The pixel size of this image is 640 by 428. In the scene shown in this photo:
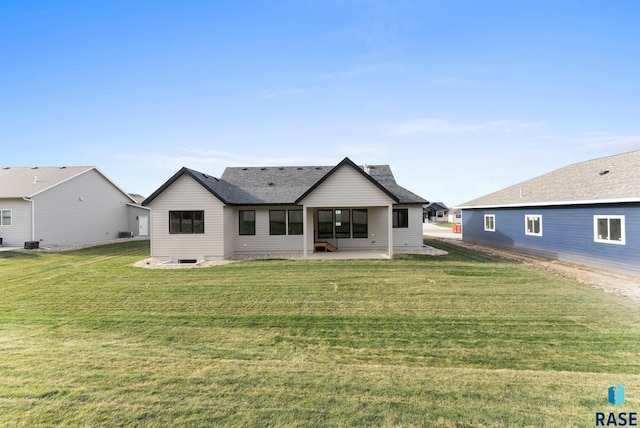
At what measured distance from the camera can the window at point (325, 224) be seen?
1928cm

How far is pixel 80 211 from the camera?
24906 millimetres

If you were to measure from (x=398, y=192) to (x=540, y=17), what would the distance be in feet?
35.5

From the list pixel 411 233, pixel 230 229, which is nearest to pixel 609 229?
pixel 411 233

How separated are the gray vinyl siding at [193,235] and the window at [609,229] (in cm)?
1800

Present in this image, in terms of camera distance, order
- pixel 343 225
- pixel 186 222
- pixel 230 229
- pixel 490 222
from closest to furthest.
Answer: pixel 186 222
pixel 230 229
pixel 343 225
pixel 490 222

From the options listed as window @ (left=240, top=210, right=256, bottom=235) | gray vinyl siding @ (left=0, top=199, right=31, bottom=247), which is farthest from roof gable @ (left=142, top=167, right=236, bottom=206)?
gray vinyl siding @ (left=0, top=199, right=31, bottom=247)

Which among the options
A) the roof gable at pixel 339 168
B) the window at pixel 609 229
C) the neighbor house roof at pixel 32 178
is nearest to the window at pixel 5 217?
the neighbor house roof at pixel 32 178

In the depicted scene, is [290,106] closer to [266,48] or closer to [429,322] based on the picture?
[266,48]

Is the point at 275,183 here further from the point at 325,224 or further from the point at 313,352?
the point at 313,352

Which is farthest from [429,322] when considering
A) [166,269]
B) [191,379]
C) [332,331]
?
[166,269]

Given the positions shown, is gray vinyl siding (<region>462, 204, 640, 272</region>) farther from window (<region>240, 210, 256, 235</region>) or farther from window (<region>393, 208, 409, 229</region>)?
window (<region>240, 210, 256, 235</region>)

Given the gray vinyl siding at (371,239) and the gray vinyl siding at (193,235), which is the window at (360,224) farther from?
the gray vinyl siding at (193,235)

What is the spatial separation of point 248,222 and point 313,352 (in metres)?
13.6

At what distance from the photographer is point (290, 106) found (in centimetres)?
1745
